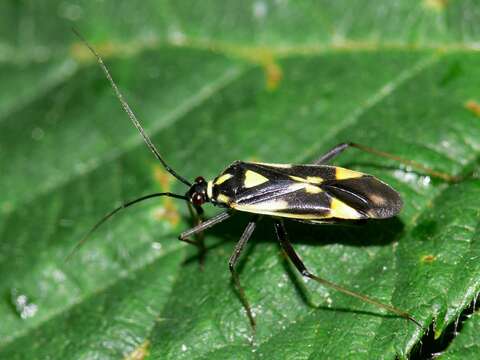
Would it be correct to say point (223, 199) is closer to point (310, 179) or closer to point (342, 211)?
point (310, 179)

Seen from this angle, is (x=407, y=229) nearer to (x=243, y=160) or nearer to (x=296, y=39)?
(x=243, y=160)

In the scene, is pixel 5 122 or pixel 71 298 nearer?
pixel 71 298

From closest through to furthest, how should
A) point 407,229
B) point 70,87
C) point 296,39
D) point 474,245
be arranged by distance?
1. point 474,245
2. point 407,229
3. point 296,39
4. point 70,87

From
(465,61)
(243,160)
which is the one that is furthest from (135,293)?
(465,61)

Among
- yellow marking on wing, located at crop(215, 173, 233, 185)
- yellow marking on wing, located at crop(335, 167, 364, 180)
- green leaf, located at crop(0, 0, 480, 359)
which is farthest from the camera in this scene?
yellow marking on wing, located at crop(215, 173, 233, 185)

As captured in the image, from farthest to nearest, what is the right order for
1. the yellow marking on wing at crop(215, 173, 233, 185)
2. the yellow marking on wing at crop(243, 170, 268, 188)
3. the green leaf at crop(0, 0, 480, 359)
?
1. the yellow marking on wing at crop(215, 173, 233, 185)
2. the yellow marking on wing at crop(243, 170, 268, 188)
3. the green leaf at crop(0, 0, 480, 359)

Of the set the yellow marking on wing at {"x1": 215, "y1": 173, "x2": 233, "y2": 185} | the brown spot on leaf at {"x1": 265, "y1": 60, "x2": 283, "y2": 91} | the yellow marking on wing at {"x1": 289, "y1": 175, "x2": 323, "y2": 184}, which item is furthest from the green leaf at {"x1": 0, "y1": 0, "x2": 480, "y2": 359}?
the yellow marking on wing at {"x1": 215, "y1": 173, "x2": 233, "y2": 185}

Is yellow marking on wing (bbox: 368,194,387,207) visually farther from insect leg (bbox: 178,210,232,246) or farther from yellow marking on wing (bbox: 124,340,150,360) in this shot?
yellow marking on wing (bbox: 124,340,150,360)
